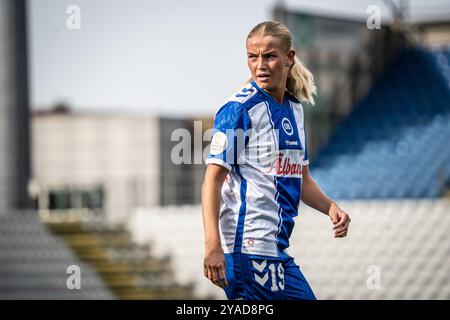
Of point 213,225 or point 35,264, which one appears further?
point 35,264

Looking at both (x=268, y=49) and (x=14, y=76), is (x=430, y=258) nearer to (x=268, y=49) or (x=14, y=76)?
(x=14, y=76)

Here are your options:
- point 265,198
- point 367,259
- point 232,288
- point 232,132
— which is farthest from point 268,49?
point 367,259

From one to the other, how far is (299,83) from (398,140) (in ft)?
33.7

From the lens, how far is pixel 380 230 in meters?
10.5

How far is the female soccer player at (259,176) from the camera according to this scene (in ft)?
8.73

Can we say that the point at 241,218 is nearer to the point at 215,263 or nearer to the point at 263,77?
the point at 215,263

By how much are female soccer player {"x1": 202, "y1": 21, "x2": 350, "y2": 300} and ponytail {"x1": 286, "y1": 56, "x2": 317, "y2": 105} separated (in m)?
0.13

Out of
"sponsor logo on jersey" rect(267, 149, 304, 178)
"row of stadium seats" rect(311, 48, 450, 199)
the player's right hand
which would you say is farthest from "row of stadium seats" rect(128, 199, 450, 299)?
the player's right hand

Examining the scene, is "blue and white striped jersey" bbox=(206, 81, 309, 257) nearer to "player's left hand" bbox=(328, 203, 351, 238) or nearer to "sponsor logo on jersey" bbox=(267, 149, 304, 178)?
"sponsor logo on jersey" bbox=(267, 149, 304, 178)

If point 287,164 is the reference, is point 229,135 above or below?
above

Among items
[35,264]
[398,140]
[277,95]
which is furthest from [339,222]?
[398,140]

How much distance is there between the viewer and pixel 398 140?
1290cm

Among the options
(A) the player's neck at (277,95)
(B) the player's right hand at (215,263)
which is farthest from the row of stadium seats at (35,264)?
(B) the player's right hand at (215,263)

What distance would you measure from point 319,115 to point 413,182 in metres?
2.90
